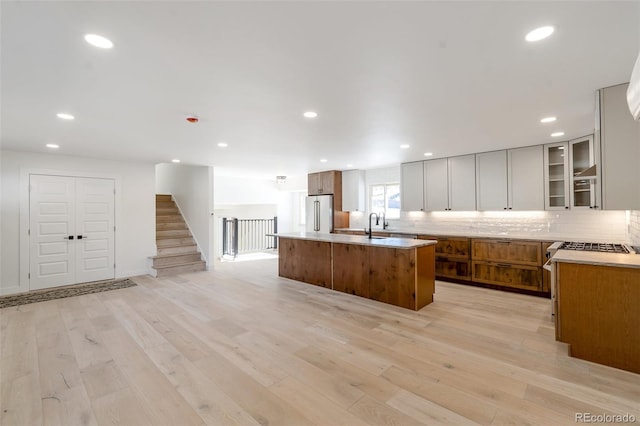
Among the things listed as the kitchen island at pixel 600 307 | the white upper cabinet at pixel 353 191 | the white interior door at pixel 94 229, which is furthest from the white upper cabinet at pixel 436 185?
the white interior door at pixel 94 229

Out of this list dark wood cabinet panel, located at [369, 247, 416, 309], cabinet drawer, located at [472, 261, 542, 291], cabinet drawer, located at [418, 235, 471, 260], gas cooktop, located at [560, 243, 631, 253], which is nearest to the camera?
gas cooktop, located at [560, 243, 631, 253]

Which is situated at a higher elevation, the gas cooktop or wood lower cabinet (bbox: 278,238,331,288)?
the gas cooktop

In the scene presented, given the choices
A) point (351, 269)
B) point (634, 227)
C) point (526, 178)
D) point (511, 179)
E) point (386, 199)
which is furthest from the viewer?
point (386, 199)

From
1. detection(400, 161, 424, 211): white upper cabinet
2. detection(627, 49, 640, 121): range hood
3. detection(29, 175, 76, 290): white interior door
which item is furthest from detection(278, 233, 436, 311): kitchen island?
detection(29, 175, 76, 290): white interior door

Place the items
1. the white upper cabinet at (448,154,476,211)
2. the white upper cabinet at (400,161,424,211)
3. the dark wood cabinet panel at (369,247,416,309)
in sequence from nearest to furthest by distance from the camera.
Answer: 1. the dark wood cabinet panel at (369,247,416,309)
2. the white upper cabinet at (448,154,476,211)
3. the white upper cabinet at (400,161,424,211)

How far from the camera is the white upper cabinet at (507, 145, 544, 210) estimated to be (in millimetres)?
4699

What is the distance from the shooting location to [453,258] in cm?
526

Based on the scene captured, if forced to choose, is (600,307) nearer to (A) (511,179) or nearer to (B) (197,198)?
(A) (511,179)

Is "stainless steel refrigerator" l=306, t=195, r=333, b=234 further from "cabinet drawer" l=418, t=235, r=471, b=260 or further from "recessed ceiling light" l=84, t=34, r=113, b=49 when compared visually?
"recessed ceiling light" l=84, t=34, r=113, b=49

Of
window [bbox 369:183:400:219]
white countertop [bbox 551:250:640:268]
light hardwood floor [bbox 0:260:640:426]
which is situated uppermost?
window [bbox 369:183:400:219]

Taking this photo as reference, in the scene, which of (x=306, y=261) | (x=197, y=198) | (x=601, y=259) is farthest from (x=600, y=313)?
(x=197, y=198)

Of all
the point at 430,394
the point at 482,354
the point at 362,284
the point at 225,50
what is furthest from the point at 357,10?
the point at 362,284

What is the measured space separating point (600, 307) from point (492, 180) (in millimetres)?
3166

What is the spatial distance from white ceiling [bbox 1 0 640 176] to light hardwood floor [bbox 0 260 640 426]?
7.85 feet
